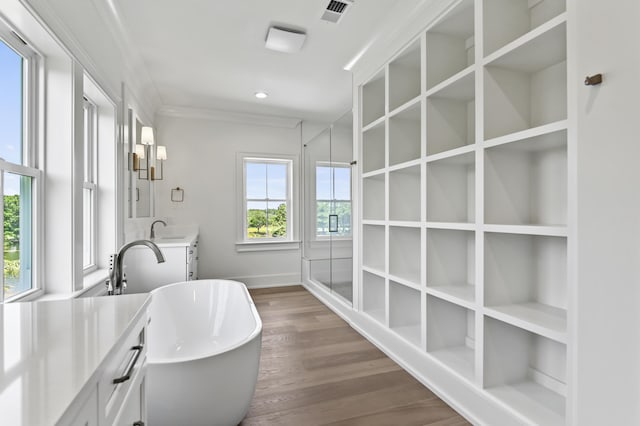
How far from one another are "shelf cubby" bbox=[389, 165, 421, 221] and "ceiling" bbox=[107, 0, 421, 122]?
3.75 ft

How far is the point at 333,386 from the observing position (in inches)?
78.5

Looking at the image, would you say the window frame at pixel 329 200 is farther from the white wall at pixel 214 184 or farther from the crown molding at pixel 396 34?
the crown molding at pixel 396 34

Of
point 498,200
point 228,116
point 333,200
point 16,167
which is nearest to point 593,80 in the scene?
point 498,200

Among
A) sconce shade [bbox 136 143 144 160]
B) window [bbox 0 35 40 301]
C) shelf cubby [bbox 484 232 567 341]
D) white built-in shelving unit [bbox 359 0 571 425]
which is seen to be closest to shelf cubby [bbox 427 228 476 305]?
white built-in shelving unit [bbox 359 0 571 425]

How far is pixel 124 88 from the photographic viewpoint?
8.72 ft

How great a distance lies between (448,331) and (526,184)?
1.08m

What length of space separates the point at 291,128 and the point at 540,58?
11.6 ft

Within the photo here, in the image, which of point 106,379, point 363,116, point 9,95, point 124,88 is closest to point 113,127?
point 124,88

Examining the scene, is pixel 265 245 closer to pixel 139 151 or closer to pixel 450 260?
pixel 139 151

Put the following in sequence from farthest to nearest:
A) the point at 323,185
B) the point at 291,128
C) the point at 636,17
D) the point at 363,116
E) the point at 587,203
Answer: the point at 291,128, the point at 323,185, the point at 363,116, the point at 587,203, the point at 636,17

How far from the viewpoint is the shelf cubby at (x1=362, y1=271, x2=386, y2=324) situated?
2.88m

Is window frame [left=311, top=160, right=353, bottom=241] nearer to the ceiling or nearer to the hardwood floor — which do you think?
the ceiling

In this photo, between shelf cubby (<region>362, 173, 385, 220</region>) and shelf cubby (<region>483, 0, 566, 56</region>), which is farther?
shelf cubby (<region>362, 173, 385, 220</region>)

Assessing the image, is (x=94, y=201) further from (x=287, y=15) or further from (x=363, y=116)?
(x=363, y=116)
